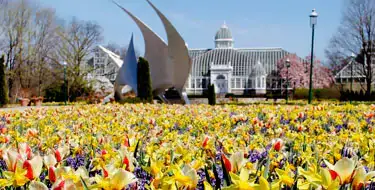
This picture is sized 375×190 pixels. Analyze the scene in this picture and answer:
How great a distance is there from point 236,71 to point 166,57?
5018 cm

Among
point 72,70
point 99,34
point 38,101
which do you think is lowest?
point 38,101

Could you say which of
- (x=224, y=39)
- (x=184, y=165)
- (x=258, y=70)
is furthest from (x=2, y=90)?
(x=224, y=39)

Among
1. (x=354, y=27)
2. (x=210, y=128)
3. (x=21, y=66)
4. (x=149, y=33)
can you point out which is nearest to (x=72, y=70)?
(x=21, y=66)

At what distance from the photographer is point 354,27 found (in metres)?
37.6

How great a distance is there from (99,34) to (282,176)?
4238 centimetres

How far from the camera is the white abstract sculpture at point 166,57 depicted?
2383cm

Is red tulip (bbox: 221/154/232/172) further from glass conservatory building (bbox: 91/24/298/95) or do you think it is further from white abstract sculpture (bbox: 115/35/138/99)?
glass conservatory building (bbox: 91/24/298/95)

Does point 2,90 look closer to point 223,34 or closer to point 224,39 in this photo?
→ point 224,39

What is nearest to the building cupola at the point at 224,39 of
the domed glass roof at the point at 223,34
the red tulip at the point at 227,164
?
the domed glass roof at the point at 223,34

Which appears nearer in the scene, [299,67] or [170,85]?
[170,85]

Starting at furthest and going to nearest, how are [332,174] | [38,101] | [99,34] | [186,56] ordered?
[99,34] < [38,101] < [186,56] < [332,174]

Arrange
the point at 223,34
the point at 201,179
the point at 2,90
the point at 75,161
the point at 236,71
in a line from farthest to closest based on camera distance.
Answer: the point at 223,34 → the point at 236,71 → the point at 2,90 → the point at 75,161 → the point at 201,179

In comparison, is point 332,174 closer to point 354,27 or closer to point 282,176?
point 282,176

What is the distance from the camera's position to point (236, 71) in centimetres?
7481
